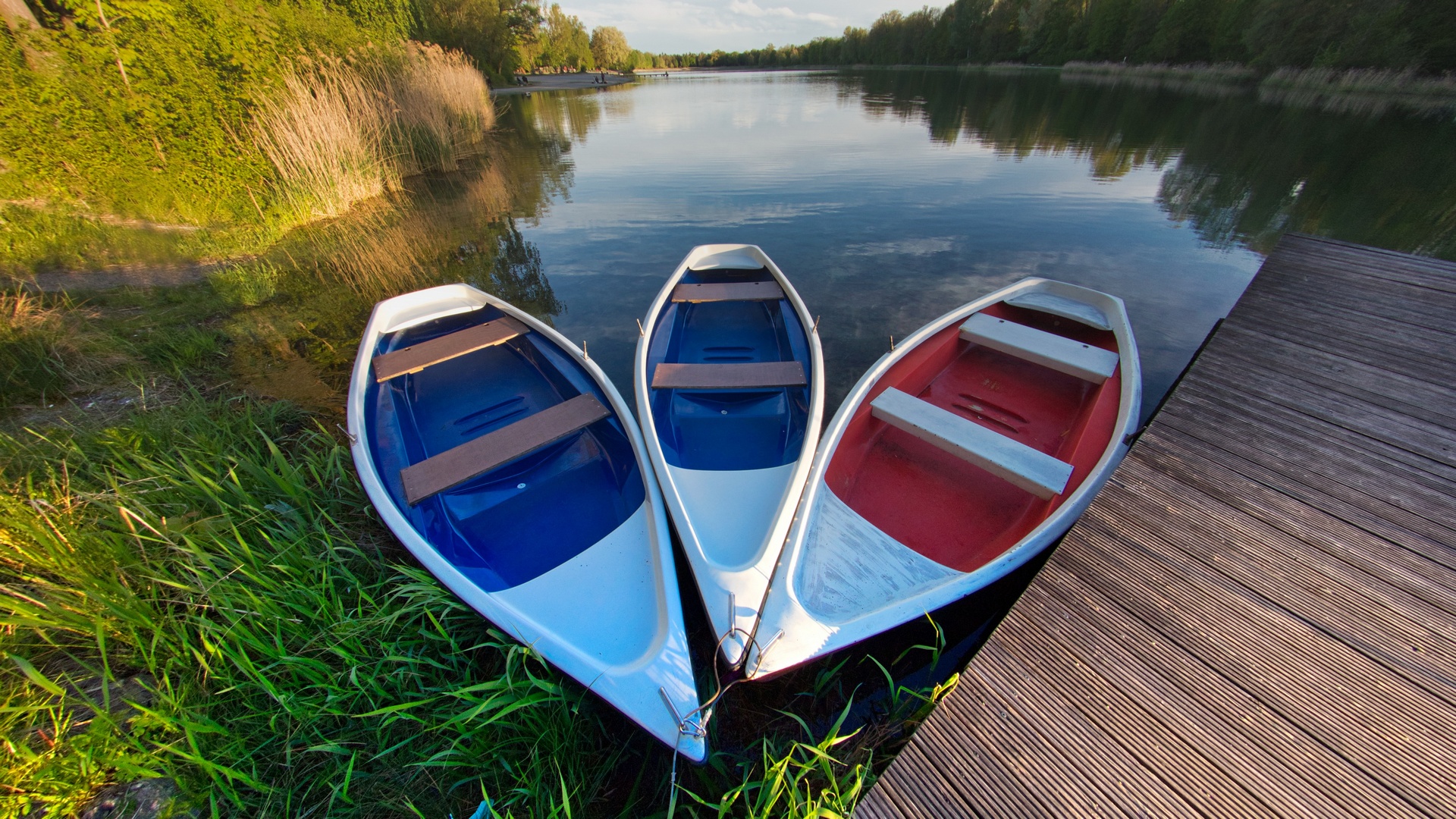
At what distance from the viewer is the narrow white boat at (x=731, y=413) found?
97.0 inches

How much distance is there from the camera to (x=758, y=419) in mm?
4016

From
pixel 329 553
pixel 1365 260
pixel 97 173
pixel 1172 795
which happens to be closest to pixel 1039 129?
pixel 1365 260

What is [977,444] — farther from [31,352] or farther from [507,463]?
[31,352]

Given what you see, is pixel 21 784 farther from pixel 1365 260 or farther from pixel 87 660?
pixel 1365 260

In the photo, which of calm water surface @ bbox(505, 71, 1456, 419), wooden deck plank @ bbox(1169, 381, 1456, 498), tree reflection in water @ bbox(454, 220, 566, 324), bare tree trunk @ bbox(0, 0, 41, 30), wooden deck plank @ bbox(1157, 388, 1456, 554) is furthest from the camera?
tree reflection in water @ bbox(454, 220, 566, 324)

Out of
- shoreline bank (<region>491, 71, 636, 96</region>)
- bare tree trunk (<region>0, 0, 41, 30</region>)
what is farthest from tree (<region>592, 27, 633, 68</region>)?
bare tree trunk (<region>0, 0, 41, 30</region>)

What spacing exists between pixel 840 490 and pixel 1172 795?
2067 mm

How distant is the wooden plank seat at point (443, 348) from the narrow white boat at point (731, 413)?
1.49m

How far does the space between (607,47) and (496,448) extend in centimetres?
8555

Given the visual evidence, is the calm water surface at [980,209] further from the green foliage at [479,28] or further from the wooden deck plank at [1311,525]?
the green foliage at [479,28]

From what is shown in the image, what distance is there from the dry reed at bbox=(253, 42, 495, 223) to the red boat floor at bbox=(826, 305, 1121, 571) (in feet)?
37.9

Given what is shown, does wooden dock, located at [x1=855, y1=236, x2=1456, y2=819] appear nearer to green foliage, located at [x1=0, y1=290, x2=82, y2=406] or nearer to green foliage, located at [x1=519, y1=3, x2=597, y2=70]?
green foliage, located at [x1=0, y1=290, x2=82, y2=406]

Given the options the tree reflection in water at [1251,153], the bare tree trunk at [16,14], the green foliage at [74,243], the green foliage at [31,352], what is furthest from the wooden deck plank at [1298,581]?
the bare tree trunk at [16,14]

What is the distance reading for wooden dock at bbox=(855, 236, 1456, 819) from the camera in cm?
152
